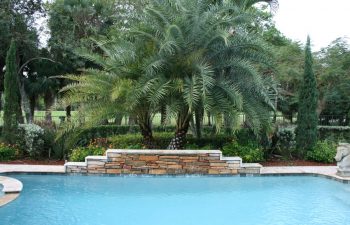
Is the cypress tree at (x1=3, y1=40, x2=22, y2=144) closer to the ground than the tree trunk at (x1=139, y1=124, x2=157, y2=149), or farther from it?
farther from it

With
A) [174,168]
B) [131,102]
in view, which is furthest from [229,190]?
[131,102]

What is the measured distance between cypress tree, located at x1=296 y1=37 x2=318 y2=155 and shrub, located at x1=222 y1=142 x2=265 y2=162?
2.07m

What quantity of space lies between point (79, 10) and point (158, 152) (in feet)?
39.6

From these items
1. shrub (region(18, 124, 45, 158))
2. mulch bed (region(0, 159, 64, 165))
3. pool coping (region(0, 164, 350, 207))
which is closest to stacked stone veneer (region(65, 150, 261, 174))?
pool coping (region(0, 164, 350, 207))

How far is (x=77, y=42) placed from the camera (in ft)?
72.7

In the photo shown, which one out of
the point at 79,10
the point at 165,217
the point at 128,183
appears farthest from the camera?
the point at 79,10

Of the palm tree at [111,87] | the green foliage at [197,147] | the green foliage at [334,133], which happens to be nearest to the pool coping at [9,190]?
the palm tree at [111,87]

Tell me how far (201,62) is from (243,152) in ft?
10.4

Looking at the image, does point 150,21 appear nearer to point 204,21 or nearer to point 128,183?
point 204,21

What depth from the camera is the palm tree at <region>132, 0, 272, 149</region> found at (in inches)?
441

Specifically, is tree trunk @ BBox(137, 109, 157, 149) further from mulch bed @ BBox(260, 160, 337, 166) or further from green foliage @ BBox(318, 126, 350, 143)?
green foliage @ BBox(318, 126, 350, 143)

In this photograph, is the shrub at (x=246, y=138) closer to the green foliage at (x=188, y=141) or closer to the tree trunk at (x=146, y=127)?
the green foliage at (x=188, y=141)

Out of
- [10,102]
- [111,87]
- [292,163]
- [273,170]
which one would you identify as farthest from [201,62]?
Answer: [10,102]

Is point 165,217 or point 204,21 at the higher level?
point 204,21
